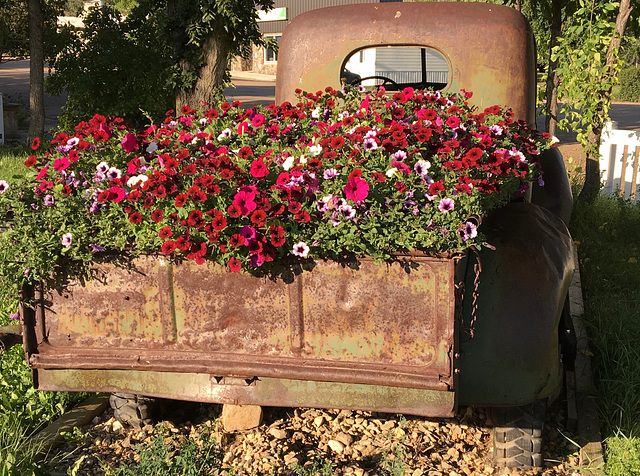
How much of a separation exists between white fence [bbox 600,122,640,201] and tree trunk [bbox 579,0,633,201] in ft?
1.13

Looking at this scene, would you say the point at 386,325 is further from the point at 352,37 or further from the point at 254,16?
the point at 254,16

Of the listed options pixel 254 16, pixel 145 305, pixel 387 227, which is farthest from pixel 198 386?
pixel 254 16

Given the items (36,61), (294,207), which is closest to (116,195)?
(294,207)

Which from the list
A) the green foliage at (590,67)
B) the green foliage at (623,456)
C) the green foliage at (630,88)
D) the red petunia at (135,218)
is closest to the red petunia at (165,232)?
the red petunia at (135,218)

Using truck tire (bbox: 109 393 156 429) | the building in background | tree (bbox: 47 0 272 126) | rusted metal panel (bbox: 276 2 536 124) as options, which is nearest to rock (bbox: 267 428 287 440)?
truck tire (bbox: 109 393 156 429)

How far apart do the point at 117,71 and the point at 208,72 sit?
1.66m

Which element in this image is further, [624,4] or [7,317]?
[624,4]

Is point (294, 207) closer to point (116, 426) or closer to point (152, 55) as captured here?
point (116, 426)

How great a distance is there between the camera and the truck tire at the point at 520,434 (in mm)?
3000

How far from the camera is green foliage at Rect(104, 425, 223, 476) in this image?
2850 millimetres

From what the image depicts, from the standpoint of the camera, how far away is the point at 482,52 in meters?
3.72

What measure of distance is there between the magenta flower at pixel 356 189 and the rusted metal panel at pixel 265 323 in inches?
9.2

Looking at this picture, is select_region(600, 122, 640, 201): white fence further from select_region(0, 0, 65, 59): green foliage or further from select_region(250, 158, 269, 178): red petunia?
select_region(0, 0, 65, 59): green foliage

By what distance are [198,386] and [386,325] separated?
773 mm
